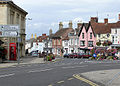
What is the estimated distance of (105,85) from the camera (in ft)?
41.2

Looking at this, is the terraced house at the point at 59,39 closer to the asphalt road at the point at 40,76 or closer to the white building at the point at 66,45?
the white building at the point at 66,45

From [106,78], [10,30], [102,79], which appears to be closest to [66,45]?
[10,30]

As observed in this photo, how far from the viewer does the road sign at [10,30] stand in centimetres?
3488

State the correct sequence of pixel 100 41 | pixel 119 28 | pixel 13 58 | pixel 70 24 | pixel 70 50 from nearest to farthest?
pixel 13 58 → pixel 119 28 → pixel 100 41 → pixel 70 50 → pixel 70 24

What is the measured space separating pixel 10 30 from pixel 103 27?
3977 cm

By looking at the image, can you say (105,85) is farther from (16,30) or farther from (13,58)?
(13,58)

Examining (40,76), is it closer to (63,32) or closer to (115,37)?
(115,37)

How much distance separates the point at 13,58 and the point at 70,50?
132ft

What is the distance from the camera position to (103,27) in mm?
69438

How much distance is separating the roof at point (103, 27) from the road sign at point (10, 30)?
35898mm

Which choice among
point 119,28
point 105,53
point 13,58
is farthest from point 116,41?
point 13,58

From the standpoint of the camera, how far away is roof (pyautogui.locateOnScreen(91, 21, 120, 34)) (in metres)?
65.9

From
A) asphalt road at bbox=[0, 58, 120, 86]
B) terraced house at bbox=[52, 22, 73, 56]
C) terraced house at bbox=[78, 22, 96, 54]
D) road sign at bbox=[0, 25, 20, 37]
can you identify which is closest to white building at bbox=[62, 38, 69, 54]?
terraced house at bbox=[52, 22, 73, 56]

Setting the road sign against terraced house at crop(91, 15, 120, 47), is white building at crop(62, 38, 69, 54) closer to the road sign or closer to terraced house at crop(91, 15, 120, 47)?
terraced house at crop(91, 15, 120, 47)
